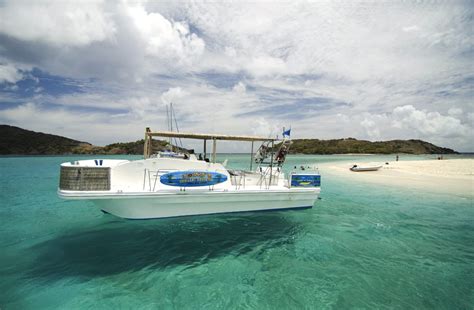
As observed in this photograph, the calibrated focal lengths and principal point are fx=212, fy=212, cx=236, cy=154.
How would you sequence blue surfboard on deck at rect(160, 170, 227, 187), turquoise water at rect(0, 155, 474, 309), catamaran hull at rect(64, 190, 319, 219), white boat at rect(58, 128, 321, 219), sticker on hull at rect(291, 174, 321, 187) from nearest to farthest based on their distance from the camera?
1. turquoise water at rect(0, 155, 474, 309)
2. white boat at rect(58, 128, 321, 219)
3. catamaran hull at rect(64, 190, 319, 219)
4. blue surfboard on deck at rect(160, 170, 227, 187)
5. sticker on hull at rect(291, 174, 321, 187)

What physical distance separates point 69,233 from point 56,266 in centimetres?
256

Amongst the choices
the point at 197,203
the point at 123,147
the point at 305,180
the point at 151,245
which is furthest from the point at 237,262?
the point at 123,147

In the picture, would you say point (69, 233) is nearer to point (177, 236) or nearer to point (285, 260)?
point (177, 236)

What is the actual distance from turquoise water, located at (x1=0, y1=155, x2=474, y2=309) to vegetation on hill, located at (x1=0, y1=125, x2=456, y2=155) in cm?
6280

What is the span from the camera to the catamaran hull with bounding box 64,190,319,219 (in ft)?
22.9

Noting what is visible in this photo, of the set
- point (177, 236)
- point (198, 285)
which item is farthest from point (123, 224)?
point (198, 285)

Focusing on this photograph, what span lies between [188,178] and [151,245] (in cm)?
240

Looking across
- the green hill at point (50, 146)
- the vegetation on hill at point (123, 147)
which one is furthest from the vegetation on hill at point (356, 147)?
the green hill at point (50, 146)

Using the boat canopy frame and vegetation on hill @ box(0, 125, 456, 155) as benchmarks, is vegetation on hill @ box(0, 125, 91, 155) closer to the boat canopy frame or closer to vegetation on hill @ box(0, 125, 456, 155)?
vegetation on hill @ box(0, 125, 456, 155)

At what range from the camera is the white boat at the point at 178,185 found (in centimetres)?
644

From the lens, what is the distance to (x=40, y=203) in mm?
12094

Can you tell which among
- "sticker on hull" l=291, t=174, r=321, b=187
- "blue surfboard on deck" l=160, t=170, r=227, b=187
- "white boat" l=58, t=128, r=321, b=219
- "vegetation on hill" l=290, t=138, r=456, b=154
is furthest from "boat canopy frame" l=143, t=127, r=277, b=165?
"vegetation on hill" l=290, t=138, r=456, b=154

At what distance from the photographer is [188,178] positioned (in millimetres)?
7578

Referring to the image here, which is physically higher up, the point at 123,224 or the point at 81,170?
the point at 81,170
